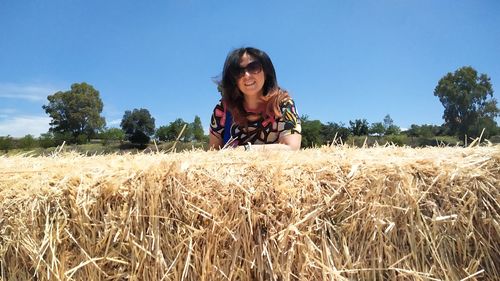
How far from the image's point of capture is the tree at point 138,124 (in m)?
72.8

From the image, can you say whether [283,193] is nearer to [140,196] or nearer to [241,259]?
[241,259]

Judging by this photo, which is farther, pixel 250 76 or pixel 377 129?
pixel 377 129

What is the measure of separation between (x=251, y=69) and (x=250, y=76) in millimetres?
69

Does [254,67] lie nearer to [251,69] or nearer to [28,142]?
[251,69]

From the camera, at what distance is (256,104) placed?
3740mm

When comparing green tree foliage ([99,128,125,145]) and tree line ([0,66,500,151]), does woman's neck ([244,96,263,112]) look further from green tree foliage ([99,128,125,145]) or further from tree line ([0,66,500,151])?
green tree foliage ([99,128,125,145])

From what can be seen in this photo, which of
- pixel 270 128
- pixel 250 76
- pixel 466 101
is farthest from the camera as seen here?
pixel 466 101

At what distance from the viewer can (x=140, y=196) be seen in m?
1.72

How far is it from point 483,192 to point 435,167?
28 cm

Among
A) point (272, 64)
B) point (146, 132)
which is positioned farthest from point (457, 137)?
point (272, 64)

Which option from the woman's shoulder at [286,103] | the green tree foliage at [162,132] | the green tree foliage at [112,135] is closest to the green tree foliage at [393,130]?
the green tree foliage at [162,132]

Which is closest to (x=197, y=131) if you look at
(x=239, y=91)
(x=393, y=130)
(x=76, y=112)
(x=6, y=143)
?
(x=76, y=112)

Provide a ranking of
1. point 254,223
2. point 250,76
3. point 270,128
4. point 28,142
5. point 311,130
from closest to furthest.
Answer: point 254,223, point 250,76, point 270,128, point 311,130, point 28,142

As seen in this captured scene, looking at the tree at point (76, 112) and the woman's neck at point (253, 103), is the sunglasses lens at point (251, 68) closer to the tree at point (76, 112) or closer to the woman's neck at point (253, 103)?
the woman's neck at point (253, 103)
